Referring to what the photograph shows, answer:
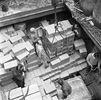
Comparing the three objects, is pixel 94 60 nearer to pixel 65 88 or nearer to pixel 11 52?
pixel 65 88

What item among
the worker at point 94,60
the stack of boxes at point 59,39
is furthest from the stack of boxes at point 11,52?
the worker at point 94,60

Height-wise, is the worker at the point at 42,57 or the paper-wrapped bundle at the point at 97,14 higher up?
the paper-wrapped bundle at the point at 97,14

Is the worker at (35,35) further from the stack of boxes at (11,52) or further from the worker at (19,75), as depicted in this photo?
the worker at (19,75)

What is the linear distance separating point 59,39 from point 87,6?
1.54 metres

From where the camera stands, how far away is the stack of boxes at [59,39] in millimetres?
6577

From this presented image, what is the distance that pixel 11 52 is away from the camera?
660 cm

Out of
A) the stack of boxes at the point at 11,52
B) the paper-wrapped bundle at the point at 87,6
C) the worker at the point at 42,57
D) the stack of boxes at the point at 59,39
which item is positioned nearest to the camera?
the stack of boxes at the point at 11,52

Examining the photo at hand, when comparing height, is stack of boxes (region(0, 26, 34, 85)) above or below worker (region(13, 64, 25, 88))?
above

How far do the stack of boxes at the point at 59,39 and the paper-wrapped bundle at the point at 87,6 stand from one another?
0.81 metres

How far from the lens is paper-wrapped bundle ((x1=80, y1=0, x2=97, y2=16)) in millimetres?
6472

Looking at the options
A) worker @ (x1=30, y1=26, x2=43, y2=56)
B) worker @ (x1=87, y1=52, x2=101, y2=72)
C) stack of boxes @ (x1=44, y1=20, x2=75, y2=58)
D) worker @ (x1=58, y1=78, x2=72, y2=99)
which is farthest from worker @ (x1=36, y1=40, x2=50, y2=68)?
worker @ (x1=87, y1=52, x2=101, y2=72)

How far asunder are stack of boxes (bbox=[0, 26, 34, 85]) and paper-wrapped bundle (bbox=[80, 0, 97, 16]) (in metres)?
2.36

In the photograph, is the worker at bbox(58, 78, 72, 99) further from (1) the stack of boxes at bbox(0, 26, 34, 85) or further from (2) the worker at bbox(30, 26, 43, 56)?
(2) the worker at bbox(30, 26, 43, 56)

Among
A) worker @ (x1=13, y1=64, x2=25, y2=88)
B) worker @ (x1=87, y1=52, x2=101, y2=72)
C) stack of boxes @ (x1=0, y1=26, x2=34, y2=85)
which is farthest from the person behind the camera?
worker @ (x1=87, y1=52, x2=101, y2=72)
